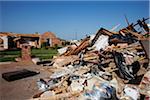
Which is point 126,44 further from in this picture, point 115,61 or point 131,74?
point 131,74

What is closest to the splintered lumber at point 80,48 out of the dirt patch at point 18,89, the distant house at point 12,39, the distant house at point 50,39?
the dirt patch at point 18,89

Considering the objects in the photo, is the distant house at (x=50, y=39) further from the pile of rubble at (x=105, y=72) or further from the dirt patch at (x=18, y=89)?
the dirt patch at (x=18, y=89)

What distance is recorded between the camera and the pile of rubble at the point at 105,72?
18.0 ft

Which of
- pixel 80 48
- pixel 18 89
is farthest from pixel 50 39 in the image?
pixel 18 89

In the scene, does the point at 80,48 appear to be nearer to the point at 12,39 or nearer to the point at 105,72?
the point at 105,72

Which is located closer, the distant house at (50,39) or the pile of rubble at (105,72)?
the pile of rubble at (105,72)

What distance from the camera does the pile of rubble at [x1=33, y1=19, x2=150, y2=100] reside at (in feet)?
18.0

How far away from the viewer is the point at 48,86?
24.1ft

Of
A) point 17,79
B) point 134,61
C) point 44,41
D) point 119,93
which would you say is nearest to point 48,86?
point 17,79

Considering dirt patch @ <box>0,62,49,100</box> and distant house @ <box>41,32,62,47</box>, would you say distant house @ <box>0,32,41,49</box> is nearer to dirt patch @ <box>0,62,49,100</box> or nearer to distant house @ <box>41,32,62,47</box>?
distant house @ <box>41,32,62,47</box>

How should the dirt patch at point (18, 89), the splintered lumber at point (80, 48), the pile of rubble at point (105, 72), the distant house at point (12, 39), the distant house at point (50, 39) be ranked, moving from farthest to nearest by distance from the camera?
the distant house at point (50, 39)
the distant house at point (12, 39)
the splintered lumber at point (80, 48)
the dirt patch at point (18, 89)
the pile of rubble at point (105, 72)

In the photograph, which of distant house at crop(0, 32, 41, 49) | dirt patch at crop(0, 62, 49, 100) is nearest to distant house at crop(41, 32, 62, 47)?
distant house at crop(0, 32, 41, 49)

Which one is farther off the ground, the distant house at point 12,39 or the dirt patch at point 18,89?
the distant house at point 12,39

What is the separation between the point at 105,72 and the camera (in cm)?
772
